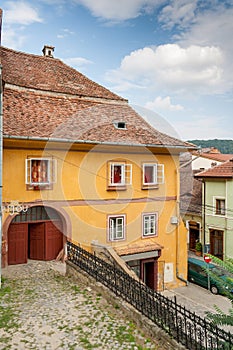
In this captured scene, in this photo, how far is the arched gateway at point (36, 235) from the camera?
45.5ft

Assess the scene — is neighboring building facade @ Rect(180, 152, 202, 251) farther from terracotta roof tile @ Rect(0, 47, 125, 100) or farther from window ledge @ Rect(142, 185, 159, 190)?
terracotta roof tile @ Rect(0, 47, 125, 100)

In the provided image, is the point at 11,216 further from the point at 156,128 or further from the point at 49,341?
the point at 156,128

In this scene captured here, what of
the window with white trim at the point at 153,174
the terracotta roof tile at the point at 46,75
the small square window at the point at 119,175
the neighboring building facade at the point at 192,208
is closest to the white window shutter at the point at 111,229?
the small square window at the point at 119,175

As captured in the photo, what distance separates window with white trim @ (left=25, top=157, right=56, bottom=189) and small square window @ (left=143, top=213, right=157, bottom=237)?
512 centimetres

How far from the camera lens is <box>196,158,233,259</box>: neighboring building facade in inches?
859

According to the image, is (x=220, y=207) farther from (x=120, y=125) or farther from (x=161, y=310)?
(x=161, y=310)

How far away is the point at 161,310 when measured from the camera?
25.6 feet

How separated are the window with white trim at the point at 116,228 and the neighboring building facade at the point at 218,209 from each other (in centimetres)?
809

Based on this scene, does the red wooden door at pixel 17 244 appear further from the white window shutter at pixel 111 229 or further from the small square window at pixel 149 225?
the small square window at pixel 149 225

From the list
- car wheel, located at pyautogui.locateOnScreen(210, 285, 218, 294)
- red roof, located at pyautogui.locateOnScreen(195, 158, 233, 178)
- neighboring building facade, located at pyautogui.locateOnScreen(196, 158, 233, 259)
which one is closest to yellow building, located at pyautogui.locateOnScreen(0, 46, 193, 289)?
car wheel, located at pyautogui.locateOnScreen(210, 285, 218, 294)

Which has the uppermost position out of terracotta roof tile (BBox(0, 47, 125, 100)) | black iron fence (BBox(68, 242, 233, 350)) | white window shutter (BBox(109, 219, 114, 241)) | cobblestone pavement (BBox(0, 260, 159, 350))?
terracotta roof tile (BBox(0, 47, 125, 100))

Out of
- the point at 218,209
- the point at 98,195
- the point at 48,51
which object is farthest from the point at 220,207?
the point at 48,51

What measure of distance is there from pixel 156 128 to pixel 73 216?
21.2 ft

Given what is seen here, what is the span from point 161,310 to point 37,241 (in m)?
8.21
